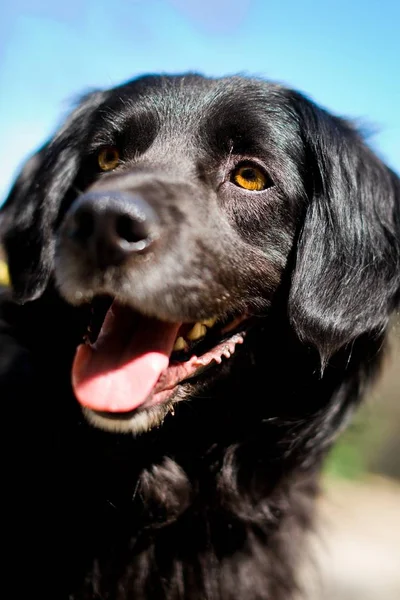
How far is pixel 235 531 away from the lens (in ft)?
7.23

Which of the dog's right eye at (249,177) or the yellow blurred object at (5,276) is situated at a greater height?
the dog's right eye at (249,177)

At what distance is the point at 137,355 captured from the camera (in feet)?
5.82

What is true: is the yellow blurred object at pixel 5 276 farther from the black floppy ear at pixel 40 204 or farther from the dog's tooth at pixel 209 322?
the dog's tooth at pixel 209 322

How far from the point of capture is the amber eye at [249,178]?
6.59 ft

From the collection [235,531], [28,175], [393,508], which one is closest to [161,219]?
[28,175]

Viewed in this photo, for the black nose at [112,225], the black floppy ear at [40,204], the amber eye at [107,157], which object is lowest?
the black floppy ear at [40,204]

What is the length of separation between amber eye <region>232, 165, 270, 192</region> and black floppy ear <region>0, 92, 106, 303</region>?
0.61m

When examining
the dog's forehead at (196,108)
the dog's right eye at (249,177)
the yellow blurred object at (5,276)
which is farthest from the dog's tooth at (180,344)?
the yellow blurred object at (5,276)

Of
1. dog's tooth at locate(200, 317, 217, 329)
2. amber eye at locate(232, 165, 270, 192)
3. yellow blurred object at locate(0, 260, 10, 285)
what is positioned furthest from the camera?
yellow blurred object at locate(0, 260, 10, 285)

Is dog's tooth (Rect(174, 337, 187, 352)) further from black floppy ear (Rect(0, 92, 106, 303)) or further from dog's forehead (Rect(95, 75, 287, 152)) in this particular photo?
dog's forehead (Rect(95, 75, 287, 152))

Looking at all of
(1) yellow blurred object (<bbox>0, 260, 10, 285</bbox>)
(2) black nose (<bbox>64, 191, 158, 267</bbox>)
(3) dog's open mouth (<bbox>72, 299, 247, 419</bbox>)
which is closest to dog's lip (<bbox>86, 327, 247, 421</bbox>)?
(3) dog's open mouth (<bbox>72, 299, 247, 419</bbox>)

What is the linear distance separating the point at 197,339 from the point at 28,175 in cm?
101

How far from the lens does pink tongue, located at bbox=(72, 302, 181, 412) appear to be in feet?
5.55

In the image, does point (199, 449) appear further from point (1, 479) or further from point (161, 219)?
point (161, 219)
